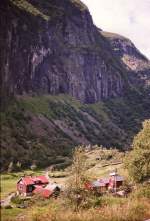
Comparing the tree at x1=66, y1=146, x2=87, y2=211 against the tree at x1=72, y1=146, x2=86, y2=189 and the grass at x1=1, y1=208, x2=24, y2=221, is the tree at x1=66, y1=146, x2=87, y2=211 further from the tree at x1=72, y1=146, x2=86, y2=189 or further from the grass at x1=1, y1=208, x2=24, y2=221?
the grass at x1=1, y1=208, x2=24, y2=221

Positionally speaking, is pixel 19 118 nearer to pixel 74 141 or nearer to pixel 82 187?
pixel 74 141

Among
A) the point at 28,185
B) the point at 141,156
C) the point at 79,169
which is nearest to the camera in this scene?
the point at 79,169

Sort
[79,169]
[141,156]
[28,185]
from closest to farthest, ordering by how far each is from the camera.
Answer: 1. [79,169]
2. [141,156]
3. [28,185]

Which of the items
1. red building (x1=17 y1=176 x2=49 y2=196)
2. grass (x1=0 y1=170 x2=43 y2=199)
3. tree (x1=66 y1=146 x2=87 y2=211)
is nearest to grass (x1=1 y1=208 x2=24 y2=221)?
tree (x1=66 y1=146 x2=87 y2=211)

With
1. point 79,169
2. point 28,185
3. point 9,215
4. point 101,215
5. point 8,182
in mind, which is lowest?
point 8,182

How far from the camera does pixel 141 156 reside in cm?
4238

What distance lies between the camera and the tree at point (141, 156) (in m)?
41.3

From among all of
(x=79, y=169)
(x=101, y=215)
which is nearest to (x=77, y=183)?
(x=79, y=169)

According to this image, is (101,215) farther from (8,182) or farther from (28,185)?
(8,182)

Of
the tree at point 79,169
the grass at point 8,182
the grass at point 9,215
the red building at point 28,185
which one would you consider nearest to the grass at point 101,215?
the grass at point 9,215

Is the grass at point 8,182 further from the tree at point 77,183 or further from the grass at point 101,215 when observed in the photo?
the grass at point 101,215

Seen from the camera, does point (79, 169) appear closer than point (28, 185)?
Yes

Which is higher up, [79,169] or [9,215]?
[79,169]

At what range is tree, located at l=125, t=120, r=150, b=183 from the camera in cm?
4131
